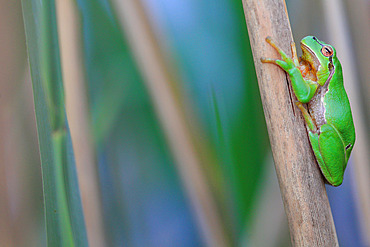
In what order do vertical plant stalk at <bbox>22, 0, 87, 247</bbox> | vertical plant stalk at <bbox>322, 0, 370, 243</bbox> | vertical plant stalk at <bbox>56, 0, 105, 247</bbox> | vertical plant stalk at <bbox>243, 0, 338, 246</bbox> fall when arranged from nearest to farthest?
vertical plant stalk at <bbox>243, 0, 338, 246</bbox> < vertical plant stalk at <bbox>22, 0, 87, 247</bbox> < vertical plant stalk at <bbox>56, 0, 105, 247</bbox> < vertical plant stalk at <bbox>322, 0, 370, 243</bbox>

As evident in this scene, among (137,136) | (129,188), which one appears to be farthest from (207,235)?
(137,136)

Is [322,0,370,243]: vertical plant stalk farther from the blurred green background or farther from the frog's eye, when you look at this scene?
the frog's eye

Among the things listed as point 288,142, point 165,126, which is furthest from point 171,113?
point 288,142

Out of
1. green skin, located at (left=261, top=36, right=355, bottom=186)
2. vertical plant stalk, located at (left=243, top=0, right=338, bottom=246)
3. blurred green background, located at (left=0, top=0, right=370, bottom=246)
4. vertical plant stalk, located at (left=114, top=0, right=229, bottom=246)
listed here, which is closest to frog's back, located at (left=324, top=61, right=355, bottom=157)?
green skin, located at (left=261, top=36, right=355, bottom=186)

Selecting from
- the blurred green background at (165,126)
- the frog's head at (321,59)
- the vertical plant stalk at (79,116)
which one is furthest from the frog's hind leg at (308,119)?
the vertical plant stalk at (79,116)

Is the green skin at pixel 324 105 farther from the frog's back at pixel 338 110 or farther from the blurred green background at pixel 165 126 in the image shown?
the blurred green background at pixel 165 126

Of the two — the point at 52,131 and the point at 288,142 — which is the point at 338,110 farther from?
the point at 52,131
